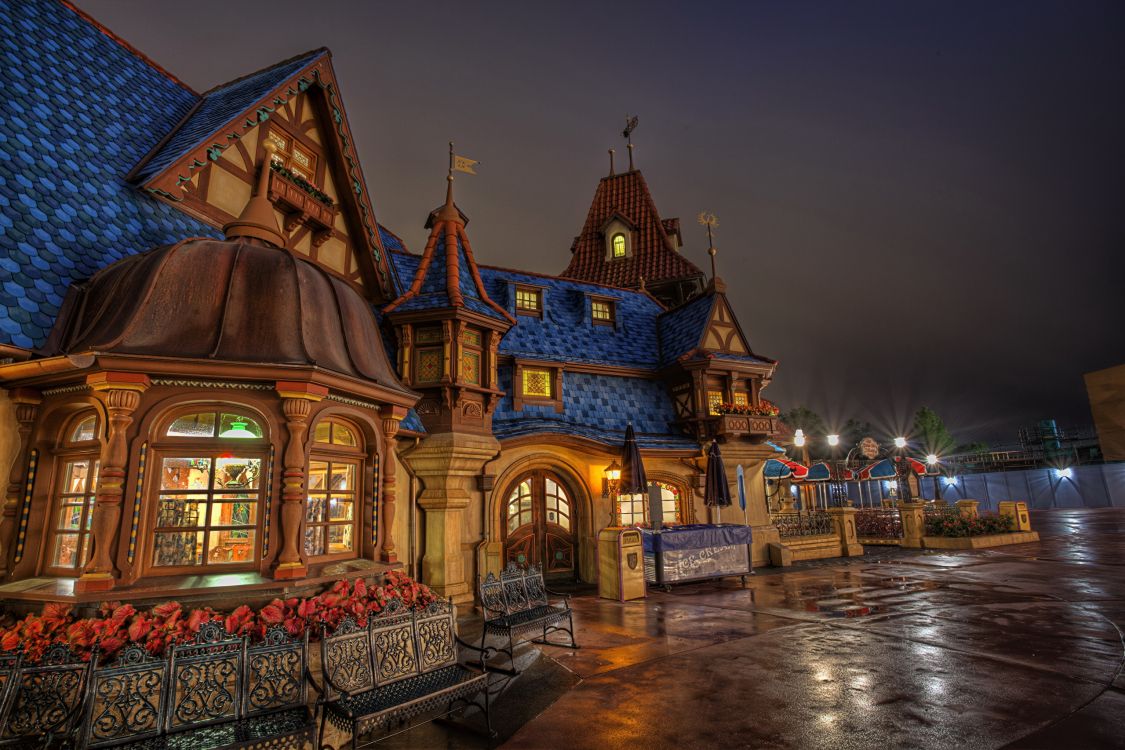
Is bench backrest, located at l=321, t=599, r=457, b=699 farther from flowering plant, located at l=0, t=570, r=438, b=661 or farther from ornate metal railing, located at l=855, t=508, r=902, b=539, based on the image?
ornate metal railing, located at l=855, t=508, r=902, b=539

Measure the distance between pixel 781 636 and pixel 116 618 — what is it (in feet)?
28.2

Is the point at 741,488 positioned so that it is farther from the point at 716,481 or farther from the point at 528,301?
the point at 528,301

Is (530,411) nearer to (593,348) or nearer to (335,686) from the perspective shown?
(593,348)

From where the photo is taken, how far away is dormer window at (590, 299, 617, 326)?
18.0 metres

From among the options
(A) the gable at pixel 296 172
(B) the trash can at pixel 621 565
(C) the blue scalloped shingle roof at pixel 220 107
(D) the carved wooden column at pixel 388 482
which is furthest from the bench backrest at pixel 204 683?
(B) the trash can at pixel 621 565

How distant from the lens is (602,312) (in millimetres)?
18328

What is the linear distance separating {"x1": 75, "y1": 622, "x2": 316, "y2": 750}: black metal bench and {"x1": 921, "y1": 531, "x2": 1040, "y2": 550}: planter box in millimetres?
22847

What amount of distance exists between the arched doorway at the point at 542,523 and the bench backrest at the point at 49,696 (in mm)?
9544

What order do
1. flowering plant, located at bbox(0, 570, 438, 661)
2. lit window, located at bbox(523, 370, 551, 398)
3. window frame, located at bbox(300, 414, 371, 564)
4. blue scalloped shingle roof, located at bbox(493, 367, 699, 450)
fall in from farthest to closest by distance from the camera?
lit window, located at bbox(523, 370, 551, 398) → blue scalloped shingle roof, located at bbox(493, 367, 699, 450) → window frame, located at bbox(300, 414, 371, 564) → flowering plant, located at bbox(0, 570, 438, 661)

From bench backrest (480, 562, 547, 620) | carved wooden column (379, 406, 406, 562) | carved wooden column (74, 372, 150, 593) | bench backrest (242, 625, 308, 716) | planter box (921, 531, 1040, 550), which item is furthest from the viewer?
planter box (921, 531, 1040, 550)

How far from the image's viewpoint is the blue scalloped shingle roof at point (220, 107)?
9.09m

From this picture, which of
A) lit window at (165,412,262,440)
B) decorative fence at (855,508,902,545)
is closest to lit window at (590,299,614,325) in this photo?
lit window at (165,412,262,440)

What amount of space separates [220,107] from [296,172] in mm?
1711

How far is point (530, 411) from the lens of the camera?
14844 millimetres
